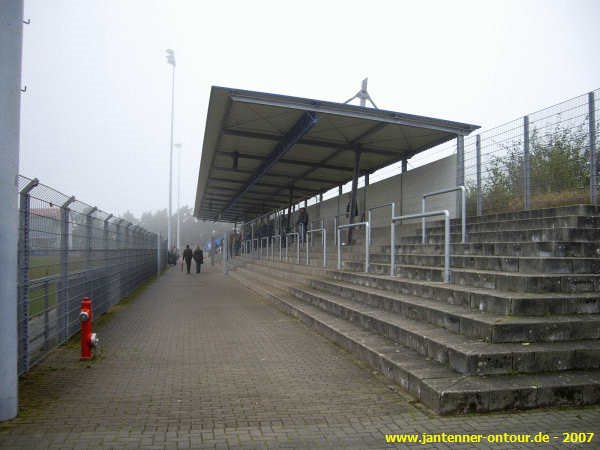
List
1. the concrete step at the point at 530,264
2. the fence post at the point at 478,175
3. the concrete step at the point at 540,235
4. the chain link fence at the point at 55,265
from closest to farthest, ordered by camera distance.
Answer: the chain link fence at the point at 55,265
the concrete step at the point at 530,264
the concrete step at the point at 540,235
the fence post at the point at 478,175

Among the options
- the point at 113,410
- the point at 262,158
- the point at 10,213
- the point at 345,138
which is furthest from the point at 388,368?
the point at 262,158

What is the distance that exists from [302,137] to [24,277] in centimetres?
973

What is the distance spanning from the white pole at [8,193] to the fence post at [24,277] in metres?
1.20

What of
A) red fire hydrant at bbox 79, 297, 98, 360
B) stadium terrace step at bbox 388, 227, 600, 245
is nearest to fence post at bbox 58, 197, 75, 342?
red fire hydrant at bbox 79, 297, 98, 360

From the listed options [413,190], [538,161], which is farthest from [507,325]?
[413,190]

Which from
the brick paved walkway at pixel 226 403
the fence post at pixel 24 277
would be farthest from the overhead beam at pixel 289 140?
the fence post at pixel 24 277

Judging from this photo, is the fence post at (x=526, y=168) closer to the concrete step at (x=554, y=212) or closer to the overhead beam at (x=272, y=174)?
the concrete step at (x=554, y=212)

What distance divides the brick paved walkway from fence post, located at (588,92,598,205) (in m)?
5.19

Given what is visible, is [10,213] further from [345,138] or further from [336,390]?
[345,138]

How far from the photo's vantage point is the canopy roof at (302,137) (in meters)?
12.1

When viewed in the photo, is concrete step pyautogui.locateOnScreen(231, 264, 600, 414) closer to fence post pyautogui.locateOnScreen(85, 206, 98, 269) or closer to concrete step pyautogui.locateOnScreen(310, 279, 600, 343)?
concrete step pyautogui.locateOnScreen(310, 279, 600, 343)

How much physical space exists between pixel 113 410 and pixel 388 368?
8.68 feet

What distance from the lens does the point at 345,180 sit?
69.1 feet

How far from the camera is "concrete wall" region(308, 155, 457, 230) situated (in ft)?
42.0
